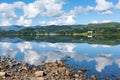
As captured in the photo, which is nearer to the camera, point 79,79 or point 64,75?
point 79,79

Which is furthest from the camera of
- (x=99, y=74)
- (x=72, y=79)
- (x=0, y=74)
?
(x=99, y=74)

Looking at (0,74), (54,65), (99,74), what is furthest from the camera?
(54,65)

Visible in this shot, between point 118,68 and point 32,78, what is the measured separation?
19929 mm

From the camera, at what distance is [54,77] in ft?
135

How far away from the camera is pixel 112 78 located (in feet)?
139

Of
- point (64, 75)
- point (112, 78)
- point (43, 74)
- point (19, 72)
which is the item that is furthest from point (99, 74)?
point (19, 72)

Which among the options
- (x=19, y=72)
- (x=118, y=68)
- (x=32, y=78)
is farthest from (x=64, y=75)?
(x=118, y=68)

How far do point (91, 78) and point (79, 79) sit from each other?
2.59 metres

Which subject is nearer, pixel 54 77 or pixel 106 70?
pixel 54 77

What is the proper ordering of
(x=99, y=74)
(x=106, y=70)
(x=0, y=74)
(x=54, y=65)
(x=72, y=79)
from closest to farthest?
(x=72, y=79) < (x=0, y=74) < (x=99, y=74) < (x=106, y=70) < (x=54, y=65)

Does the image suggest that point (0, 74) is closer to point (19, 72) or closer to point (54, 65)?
point (19, 72)

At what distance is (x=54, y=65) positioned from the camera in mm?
54406

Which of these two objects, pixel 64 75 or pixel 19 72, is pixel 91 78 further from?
pixel 19 72

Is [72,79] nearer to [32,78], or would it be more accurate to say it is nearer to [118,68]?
[32,78]
